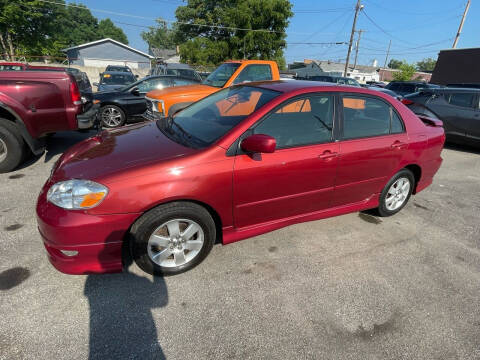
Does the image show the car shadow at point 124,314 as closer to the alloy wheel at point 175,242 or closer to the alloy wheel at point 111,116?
the alloy wheel at point 175,242

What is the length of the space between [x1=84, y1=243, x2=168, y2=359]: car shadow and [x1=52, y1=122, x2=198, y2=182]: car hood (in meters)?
0.93

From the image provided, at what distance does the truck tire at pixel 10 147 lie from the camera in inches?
160

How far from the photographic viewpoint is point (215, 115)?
290 cm

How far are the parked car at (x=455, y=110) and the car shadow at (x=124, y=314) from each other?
8305 mm

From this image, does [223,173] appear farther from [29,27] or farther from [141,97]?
[29,27]

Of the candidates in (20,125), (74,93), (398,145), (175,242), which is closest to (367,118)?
(398,145)

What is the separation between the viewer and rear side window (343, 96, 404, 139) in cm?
284

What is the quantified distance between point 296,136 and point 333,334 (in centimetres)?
167

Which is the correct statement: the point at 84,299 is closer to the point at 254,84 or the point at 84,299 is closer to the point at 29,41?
the point at 254,84

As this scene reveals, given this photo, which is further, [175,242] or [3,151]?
[3,151]

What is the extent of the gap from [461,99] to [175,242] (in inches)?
345

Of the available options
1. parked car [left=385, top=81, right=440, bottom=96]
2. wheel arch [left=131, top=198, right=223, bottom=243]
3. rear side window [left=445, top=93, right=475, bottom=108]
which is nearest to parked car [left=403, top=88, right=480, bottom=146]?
rear side window [left=445, top=93, right=475, bottom=108]

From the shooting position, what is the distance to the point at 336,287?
7.75ft

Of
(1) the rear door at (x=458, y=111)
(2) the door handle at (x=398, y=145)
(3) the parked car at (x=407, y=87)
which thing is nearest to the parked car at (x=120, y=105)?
(2) the door handle at (x=398, y=145)
